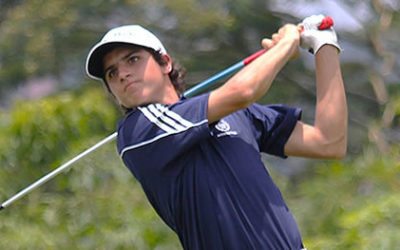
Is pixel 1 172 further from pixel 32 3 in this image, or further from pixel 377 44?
pixel 377 44

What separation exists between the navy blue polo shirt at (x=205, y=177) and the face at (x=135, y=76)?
0.19 ft

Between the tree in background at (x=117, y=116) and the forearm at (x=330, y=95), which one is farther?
the tree in background at (x=117, y=116)

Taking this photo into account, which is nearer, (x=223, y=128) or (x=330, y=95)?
(x=223, y=128)

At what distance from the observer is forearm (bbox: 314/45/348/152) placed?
3916 millimetres

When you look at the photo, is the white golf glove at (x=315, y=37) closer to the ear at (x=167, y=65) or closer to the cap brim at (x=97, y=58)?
the ear at (x=167, y=65)

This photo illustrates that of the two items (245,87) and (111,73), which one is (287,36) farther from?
(111,73)

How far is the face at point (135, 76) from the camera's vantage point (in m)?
3.79

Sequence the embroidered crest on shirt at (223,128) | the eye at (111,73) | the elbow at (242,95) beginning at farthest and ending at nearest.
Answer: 1. the eye at (111,73)
2. the embroidered crest on shirt at (223,128)
3. the elbow at (242,95)

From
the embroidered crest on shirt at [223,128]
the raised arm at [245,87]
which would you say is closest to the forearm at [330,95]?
the raised arm at [245,87]

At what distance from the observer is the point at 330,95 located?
3920 mm

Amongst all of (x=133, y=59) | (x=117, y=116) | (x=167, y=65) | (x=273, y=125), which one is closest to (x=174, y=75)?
(x=167, y=65)

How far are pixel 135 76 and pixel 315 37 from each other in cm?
55

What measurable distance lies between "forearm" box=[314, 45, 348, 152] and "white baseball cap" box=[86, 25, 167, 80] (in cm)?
46

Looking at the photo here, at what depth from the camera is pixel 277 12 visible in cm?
823
